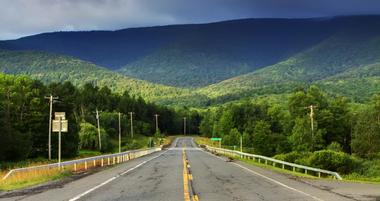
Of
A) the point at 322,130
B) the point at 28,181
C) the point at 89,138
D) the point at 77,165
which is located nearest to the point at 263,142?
the point at 322,130

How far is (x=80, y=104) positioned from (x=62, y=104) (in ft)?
153

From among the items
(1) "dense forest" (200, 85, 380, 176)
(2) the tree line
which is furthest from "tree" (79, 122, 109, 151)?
(2) the tree line

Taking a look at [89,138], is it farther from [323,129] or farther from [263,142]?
[323,129]

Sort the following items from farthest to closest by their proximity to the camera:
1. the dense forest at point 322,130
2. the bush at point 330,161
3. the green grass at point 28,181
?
the dense forest at point 322,130 < the bush at point 330,161 < the green grass at point 28,181

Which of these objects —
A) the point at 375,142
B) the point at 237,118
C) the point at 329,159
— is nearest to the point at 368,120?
the point at 375,142

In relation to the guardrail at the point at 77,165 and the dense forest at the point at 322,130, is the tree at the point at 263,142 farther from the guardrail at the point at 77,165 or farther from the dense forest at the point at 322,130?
the guardrail at the point at 77,165

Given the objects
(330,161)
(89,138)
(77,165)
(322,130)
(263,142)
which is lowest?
(330,161)

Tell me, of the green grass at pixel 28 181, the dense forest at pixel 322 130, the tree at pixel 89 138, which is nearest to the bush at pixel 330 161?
the dense forest at pixel 322 130

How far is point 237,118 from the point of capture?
166 m

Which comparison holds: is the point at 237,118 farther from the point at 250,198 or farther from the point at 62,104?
the point at 250,198

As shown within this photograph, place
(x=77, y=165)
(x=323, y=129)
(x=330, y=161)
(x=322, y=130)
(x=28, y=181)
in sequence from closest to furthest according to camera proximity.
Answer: (x=28, y=181), (x=77, y=165), (x=330, y=161), (x=322, y=130), (x=323, y=129)

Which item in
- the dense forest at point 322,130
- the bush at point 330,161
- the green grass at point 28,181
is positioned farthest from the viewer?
the dense forest at point 322,130

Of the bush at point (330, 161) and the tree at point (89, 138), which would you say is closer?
the bush at point (330, 161)

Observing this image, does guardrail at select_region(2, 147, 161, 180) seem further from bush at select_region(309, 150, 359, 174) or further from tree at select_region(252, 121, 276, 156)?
tree at select_region(252, 121, 276, 156)
